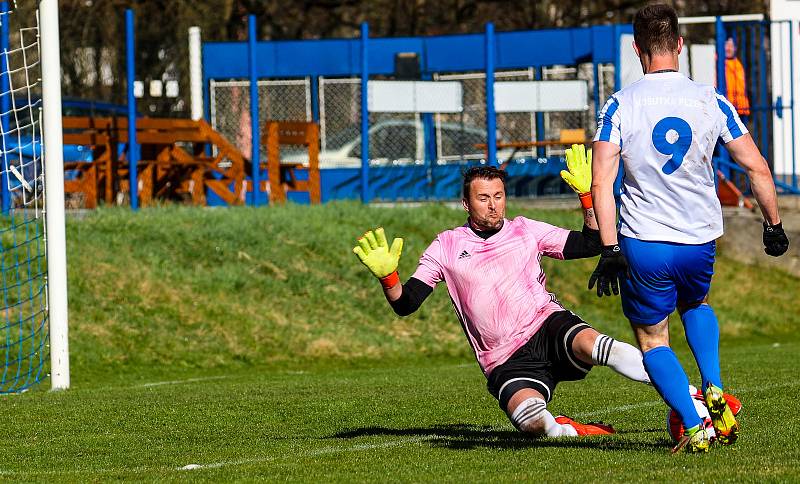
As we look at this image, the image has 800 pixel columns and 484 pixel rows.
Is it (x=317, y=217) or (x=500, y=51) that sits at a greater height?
(x=500, y=51)

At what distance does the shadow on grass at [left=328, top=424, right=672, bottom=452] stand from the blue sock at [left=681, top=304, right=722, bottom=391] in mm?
439

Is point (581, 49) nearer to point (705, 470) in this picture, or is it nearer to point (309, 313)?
point (309, 313)

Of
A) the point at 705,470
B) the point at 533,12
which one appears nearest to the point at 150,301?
the point at 705,470

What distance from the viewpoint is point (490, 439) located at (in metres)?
7.64

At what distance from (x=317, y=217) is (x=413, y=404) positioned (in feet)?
34.2

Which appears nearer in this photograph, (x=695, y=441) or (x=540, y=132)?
(x=695, y=441)

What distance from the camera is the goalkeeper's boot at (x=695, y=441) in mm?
6281

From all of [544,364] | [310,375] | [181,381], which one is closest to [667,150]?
[544,364]

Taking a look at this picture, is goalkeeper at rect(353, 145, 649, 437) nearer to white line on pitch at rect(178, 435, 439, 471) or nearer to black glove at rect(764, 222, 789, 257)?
white line on pitch at rect(178, 435, 439, 471)

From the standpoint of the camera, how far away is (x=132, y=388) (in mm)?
12586

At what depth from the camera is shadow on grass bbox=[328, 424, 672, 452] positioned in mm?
6953

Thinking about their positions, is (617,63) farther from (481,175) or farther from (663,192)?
(663,192)

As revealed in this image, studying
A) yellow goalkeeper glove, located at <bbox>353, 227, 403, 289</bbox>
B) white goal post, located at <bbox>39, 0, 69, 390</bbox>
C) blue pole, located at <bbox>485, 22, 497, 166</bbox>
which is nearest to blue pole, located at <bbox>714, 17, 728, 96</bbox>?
blue pole, located at <bbox>485, 22, 497, 166</bbox>

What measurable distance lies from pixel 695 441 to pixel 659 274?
29.9 inches
